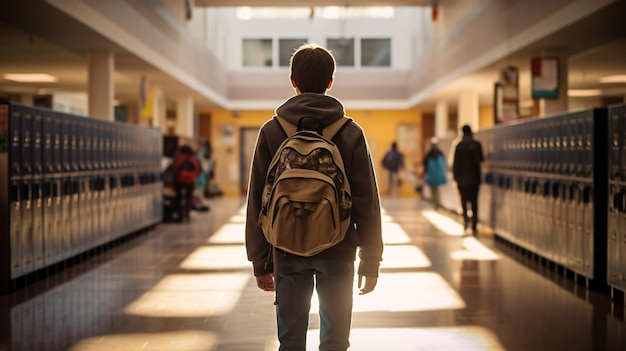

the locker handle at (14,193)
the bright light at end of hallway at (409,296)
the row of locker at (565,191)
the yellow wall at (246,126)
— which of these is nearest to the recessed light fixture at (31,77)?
the yellow wall at (246,126)

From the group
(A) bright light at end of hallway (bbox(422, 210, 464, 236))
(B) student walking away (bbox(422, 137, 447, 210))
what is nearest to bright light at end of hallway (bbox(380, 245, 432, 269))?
(A) bright light at end of hallway (bbox(422, 210, 464, 236))

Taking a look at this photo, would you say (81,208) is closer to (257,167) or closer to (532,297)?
(532,297)

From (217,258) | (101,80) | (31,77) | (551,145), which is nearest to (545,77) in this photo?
(551,145)

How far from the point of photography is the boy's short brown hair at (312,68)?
303 centimetres

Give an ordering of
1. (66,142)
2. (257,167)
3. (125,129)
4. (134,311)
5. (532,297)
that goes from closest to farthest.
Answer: (257,167) → (134,311) → (532,297) → (66,142) → (125,129)

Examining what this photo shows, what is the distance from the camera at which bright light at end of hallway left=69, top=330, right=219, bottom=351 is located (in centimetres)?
526

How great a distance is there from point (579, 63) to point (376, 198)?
52.9 feet

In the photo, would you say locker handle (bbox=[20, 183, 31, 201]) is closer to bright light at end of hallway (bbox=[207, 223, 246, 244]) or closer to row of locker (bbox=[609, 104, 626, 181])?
bright light at end of hallway (bbox=[207, 223, 246, 244])

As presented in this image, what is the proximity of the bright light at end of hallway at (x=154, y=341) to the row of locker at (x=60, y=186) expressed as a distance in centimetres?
259

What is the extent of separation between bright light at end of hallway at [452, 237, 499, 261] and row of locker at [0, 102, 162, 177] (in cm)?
498

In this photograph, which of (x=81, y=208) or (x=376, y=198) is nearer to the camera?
(x=376, y=198)

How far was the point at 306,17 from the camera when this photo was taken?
32.8 meters

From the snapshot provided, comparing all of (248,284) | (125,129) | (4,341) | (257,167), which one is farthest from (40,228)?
(257,167)

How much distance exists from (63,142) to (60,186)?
534mm
